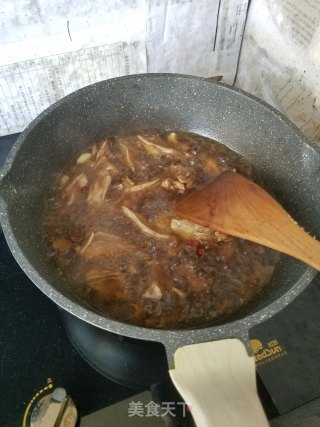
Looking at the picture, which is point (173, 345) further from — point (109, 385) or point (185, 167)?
point (185, 167)

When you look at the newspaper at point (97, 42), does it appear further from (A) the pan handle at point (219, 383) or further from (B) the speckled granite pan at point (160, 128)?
(A) the pan handle at point (219, 383)

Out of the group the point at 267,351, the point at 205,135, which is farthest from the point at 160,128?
the point at 267,351

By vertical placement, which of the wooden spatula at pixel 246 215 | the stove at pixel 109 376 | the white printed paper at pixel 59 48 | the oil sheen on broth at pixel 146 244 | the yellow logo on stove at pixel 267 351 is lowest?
the stove at pixel 109 376

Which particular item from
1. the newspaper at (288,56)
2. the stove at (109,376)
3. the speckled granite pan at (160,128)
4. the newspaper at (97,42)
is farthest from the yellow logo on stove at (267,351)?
the newspaper at (97,42)

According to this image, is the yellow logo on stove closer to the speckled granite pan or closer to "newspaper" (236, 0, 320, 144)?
the speckled granite pan

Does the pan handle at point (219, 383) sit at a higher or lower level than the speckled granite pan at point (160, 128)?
lower

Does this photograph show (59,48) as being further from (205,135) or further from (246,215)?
(246,215)

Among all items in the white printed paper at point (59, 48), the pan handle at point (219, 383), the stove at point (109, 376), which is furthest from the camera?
the white printed paper at point (59, 48)

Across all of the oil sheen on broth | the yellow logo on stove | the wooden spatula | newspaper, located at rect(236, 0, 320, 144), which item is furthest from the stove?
newspaper, located at rect(236, 0, 320, 144)

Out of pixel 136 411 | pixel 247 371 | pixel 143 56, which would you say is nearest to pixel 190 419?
pixel 136 411
